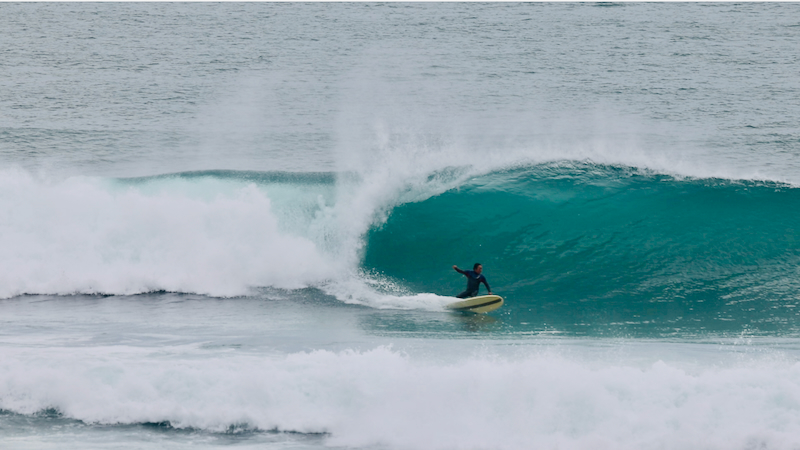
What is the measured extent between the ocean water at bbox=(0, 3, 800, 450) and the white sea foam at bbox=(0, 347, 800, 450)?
0.03 meters

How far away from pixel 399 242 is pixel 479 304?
2.87m

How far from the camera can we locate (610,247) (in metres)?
12.0

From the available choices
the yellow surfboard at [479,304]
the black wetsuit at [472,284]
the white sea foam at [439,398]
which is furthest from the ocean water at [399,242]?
the black wetsuit at [472,284]

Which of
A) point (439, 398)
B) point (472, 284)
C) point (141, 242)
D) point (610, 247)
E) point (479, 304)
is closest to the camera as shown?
point (439, 398)

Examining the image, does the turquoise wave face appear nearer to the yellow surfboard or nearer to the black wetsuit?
the yellow surfboard

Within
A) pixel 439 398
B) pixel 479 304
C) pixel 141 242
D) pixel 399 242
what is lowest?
pixel 439 398

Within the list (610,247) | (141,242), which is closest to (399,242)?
(610,247)

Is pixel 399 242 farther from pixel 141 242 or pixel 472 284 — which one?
pixel 141 242

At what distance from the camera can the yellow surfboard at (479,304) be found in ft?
32.7

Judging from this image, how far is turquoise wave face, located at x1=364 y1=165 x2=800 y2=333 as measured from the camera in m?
10.1

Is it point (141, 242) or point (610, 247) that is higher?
point (141, 242)

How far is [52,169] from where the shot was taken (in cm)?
1587

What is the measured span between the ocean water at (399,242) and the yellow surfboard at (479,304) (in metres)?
0.20

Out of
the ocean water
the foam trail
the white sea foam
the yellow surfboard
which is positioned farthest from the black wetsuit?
the white sea foam
